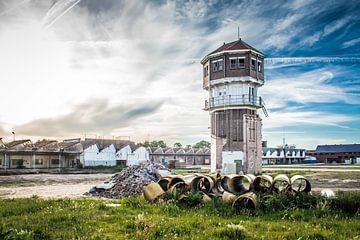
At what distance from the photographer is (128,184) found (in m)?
20.7

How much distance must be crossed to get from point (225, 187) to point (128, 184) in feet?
29.4

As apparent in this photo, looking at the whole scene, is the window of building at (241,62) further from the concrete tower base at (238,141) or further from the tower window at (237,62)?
the concrete tower base at (238,141)

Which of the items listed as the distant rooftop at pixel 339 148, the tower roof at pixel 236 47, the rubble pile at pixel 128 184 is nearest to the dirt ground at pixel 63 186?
the rubble pile at pixel 128 184

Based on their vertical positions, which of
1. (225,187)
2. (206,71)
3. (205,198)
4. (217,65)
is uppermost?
(217,65)

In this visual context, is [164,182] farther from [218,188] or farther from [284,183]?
[284,183]

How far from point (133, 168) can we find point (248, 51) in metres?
23.2

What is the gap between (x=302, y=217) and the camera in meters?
9.52

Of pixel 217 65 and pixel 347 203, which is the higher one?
pixel 217 65

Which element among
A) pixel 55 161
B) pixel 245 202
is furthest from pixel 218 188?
pixel 55 161

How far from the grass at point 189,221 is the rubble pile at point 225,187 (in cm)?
54

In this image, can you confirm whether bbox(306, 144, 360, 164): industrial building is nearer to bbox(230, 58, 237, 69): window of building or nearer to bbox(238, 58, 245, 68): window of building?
bbox(238, 58, 245, 68): window of building

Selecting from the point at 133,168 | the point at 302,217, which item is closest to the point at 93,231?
the point at 302,217

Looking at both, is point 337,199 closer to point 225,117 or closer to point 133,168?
point 133,168

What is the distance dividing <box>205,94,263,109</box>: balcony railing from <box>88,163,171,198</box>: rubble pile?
1885 centimetres
